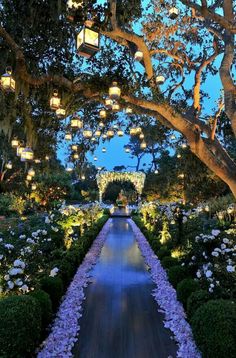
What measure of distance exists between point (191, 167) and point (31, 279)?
8607 mm

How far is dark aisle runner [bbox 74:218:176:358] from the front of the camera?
3639 mm

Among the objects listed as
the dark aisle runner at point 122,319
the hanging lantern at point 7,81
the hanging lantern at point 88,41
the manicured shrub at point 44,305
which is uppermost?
the hanging lantern at point 88,41

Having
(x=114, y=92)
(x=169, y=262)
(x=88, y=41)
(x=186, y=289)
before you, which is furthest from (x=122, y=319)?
(x=88, y=41)

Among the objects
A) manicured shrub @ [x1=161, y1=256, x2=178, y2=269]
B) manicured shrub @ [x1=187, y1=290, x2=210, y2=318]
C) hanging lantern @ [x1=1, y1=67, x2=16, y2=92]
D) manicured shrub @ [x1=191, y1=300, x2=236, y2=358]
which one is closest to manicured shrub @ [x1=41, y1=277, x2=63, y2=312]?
manicured shrub @ [x1=187, y1=290, x2=210, y2=318]

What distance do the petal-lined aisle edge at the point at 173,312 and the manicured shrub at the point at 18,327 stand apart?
4.88 feet

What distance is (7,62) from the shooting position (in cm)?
493

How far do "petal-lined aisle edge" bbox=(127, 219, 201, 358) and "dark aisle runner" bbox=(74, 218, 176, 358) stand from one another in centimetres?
9

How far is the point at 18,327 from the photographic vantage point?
305cm

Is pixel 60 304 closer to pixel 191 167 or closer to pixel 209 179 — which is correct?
pixel 191 167

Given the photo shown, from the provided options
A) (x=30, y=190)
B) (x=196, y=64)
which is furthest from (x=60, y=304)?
(x=30, y=190)

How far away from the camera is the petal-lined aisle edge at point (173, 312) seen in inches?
142

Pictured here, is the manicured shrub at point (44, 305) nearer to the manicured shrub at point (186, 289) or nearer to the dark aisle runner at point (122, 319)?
the dark aisle runner at point (122, 319)

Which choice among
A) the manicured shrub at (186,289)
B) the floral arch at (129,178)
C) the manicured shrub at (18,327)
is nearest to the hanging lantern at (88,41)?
the manicured shrub at (18,327)

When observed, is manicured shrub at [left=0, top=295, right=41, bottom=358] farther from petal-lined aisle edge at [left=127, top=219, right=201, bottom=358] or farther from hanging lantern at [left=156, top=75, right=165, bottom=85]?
hanging lantern at [left=156, top=75, right=165, bottom=85]
